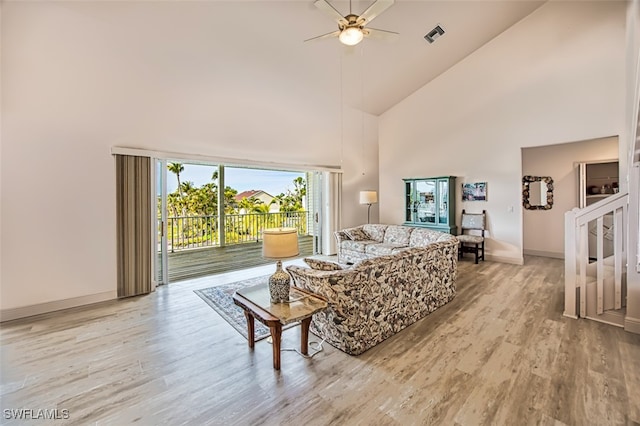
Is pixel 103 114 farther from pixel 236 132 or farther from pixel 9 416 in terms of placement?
pixel 9 416

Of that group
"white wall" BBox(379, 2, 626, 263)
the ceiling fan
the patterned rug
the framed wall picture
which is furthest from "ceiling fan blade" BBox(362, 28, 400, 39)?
the framed wall picture

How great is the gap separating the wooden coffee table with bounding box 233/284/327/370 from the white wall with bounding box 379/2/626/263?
4.98m

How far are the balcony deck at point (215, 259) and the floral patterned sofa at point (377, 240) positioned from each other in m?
1.53

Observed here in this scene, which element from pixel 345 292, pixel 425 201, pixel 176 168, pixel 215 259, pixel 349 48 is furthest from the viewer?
pixel 176 168

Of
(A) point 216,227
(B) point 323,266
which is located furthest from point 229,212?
(B) point 323,266

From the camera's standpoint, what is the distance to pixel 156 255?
4.41m

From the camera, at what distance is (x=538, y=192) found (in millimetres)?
6266

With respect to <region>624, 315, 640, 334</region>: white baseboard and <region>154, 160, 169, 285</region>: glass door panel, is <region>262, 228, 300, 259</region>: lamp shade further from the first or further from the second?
<region>624, 315, 640, 334</region>: white baseboard

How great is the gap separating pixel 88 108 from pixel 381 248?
477 centimetres

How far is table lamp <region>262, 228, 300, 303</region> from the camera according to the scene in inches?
90.8

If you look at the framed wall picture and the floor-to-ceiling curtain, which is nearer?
the floor-to-ceiling curtain

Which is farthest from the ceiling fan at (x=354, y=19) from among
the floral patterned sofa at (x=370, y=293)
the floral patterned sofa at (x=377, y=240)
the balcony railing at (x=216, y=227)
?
the balcony railing at (x=216, y=227)

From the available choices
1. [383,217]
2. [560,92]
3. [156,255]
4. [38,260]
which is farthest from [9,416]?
[560,92]

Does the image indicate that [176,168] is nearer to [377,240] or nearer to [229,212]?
[229,212]
